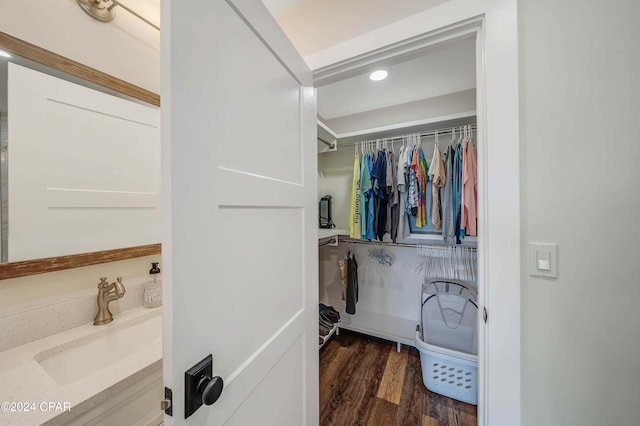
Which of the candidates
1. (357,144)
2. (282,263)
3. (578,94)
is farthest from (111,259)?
(357,144)

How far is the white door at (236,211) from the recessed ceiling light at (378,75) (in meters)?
0.97

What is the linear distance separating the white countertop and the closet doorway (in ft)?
4.30

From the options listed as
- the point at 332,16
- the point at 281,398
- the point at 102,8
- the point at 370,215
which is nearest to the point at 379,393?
the point at 281,398

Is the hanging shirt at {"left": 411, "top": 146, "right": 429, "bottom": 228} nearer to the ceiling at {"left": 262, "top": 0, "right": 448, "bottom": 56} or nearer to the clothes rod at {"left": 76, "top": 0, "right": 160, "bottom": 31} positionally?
the ceiling at {"left": 262, "top": 0, "right": 448, "bottom": 56}

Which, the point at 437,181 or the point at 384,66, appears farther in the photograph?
the point at 437,181

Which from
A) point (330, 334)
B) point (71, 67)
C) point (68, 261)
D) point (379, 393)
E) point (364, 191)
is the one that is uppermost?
point (71, 67)

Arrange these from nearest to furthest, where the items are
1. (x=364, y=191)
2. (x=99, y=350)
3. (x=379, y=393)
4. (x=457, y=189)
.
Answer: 1. (x=99, y=350)
2. (x=379, y=393)
3. (x=457, y=189)
4. (x=364, y=191)

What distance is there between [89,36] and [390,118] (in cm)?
210

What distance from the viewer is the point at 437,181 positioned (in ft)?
5.66

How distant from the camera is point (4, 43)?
0.69 meters

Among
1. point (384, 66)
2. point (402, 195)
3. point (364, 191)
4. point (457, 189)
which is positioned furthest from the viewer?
point (364, 191)

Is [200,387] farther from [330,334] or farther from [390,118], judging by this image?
[390,118]

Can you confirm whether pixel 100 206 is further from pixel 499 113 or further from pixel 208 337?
pixel 499 113

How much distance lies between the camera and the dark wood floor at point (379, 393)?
1.40m
